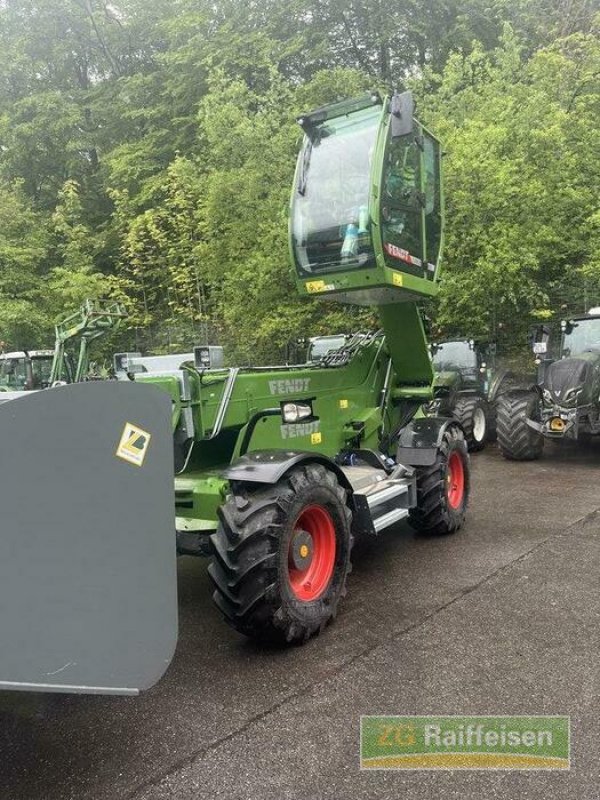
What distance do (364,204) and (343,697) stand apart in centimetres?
352

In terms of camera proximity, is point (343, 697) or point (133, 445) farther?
point (343, 697)

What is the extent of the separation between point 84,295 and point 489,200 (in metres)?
11.2

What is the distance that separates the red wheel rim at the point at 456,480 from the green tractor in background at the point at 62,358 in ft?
29.3

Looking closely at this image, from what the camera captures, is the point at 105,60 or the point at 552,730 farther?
the point at 105,60

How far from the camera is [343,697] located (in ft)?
10.7

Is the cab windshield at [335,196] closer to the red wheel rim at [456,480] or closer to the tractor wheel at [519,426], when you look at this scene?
the red wheel rim at [456,480]

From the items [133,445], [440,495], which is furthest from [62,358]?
[133,445]

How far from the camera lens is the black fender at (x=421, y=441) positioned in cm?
580

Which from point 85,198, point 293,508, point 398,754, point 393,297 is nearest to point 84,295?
point 85,198

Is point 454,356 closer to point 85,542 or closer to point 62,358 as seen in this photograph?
point 62,358

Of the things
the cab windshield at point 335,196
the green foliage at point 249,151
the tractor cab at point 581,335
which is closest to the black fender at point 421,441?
the cab windshield at point 335,196

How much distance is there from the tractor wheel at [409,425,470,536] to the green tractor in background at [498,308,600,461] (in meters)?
3.43

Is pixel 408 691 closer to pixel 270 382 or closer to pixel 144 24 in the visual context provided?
pixel 270 382

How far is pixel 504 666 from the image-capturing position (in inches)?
140
